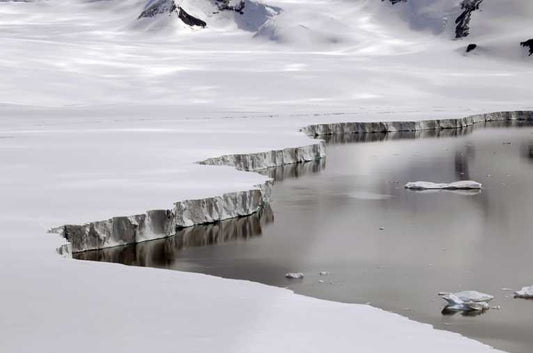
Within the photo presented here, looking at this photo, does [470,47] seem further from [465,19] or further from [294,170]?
[294,170]

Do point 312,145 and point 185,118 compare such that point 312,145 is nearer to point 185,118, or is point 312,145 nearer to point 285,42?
point 185,118

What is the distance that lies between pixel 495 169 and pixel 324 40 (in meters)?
58.1

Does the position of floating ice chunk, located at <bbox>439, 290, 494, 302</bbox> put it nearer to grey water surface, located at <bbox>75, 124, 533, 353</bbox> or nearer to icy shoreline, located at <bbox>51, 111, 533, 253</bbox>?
grey water surface, located at <bbox>75, 124, 533, 353</bbox>

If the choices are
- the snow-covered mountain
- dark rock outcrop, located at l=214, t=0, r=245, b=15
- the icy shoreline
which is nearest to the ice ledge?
the icy shoreline

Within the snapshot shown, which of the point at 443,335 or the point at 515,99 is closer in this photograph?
the point at 443,335

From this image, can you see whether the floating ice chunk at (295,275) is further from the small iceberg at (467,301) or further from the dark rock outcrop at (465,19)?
the dark rock outcrop at (465,19)

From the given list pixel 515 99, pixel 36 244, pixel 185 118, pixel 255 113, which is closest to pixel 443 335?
pixel 36 244

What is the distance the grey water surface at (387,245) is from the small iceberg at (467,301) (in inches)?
5.5

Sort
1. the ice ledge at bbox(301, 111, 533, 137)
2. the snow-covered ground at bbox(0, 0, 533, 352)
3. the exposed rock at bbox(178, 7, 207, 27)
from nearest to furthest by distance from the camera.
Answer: the snow-covered ground at bbox(0, 0, 533, 352) → the ice ledge at bbox(301, 111, 533, 137) → the exposed rock at bbox(178, 7, 207, 27)

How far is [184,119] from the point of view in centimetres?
3616

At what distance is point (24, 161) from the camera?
1998 cm

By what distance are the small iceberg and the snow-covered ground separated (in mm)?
2107

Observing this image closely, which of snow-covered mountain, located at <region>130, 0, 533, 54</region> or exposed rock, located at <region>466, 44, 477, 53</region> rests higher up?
snow-covered mountain, located at <region>130, 0, 533, 54</region>

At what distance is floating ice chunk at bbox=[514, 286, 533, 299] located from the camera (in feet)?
38.9
